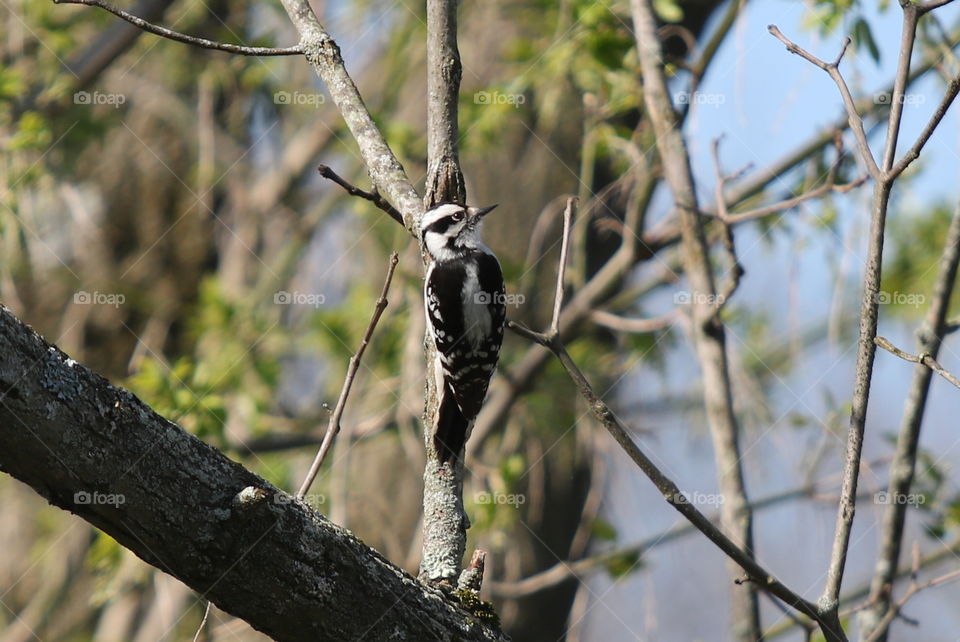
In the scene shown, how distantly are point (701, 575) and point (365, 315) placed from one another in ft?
22.8

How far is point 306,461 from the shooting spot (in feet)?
27.9

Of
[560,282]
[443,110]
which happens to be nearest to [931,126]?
[560,282]

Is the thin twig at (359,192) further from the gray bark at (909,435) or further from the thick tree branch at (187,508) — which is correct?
the gray bark at (909,435)

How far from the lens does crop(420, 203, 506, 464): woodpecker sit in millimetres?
4086

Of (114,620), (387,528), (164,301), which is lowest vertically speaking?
(114,620)

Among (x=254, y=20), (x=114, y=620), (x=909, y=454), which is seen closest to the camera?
(x=909, y=454)

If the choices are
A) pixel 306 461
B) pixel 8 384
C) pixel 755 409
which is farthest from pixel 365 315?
pixel 8 384

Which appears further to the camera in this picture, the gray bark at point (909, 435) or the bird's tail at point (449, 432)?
the gray bark at point (909, 435)

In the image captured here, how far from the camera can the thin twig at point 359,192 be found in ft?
10.4

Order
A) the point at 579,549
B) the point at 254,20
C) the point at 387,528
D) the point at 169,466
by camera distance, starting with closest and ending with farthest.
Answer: the point at 169,466, the point at 579,549, the point at 387,528, the point at 254,20

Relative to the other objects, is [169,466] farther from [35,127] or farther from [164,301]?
[164,301]
